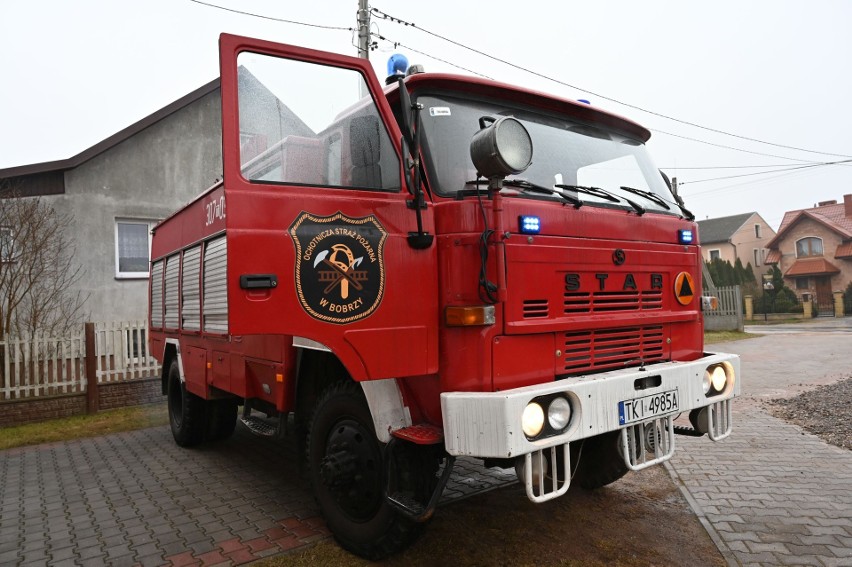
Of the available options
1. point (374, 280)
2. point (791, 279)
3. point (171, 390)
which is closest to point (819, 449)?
point (374, 280)

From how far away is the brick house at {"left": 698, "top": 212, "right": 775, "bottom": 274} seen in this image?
144ft

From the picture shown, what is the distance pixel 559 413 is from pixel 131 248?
1182cm

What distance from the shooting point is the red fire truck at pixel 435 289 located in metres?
2.76

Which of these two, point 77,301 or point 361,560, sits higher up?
point 77,301

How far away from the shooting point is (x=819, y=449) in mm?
5527

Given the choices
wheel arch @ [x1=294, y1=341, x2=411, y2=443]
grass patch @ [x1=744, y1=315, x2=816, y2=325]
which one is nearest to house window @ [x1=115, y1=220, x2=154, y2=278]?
wheel arch @ [x1=294, y1=341, x2=411, y2=443]

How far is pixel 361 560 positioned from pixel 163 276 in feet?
13.0

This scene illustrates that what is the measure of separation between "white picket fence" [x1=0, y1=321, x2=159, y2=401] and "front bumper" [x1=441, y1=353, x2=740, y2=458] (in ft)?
23.6

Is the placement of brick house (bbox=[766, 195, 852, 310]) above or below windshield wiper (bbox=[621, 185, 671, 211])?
above

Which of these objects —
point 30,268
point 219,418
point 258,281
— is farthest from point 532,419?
point 30,268

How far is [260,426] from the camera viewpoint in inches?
166

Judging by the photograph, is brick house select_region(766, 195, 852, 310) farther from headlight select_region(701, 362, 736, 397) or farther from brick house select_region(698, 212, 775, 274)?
headlight select_region(701, 362, 736, 397)

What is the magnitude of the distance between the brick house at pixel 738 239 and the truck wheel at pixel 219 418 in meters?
43.9

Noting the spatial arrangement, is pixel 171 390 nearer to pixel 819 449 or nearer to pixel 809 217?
pixel 819 449
